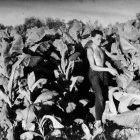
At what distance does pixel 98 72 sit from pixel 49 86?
0.86 meters

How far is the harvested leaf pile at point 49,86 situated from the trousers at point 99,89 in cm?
23

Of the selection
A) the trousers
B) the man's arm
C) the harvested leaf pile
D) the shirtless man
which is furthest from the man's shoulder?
the trousers

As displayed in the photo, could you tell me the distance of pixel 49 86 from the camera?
5211 mm

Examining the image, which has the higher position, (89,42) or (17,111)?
(89,42)

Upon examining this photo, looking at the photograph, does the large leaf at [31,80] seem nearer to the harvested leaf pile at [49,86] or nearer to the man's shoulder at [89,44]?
the harvested leaf pile at [49,86]

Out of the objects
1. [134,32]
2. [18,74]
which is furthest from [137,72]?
[18,74]

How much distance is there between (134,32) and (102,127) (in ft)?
7.60

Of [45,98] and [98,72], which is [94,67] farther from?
[45,98]

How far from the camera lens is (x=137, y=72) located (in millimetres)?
4965

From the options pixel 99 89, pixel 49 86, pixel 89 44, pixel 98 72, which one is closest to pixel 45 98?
pixel 49 86

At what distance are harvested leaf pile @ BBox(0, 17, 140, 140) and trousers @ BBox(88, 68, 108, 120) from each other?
0.23 meters

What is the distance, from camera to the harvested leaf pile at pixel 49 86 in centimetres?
453

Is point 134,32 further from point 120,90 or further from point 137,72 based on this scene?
point 120,90

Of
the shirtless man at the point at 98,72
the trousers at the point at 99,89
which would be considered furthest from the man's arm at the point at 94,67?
the trousers at the point at 99,89
